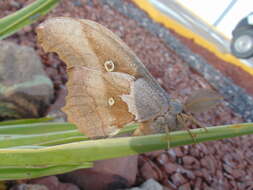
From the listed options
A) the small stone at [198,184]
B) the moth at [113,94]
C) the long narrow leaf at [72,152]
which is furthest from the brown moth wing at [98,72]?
the small stone at [198,184]

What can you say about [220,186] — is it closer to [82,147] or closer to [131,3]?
[82,147]

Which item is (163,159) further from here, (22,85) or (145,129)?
(22,85)

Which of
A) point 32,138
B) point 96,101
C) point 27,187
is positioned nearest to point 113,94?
point 96,101

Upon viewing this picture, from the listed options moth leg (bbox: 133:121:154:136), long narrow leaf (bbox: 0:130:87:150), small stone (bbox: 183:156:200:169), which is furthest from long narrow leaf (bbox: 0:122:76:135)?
small stone (bbox: 183:156:200:169)

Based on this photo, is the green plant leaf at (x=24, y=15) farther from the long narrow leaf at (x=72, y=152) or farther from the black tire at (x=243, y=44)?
the black tire at (x=243, y=44)

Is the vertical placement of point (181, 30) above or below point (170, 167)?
above
